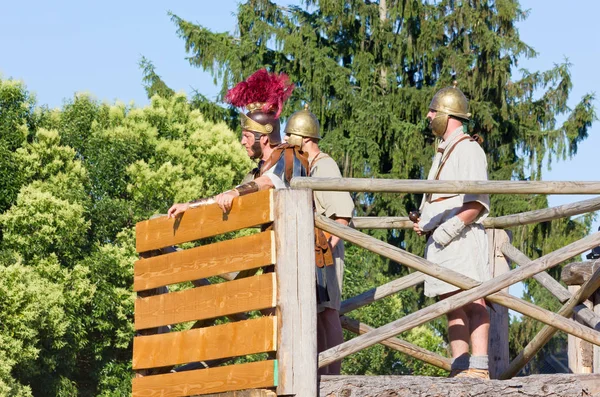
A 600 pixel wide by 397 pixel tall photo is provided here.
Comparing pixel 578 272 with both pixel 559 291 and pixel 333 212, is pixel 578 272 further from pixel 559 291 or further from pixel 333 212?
pixel 333 212

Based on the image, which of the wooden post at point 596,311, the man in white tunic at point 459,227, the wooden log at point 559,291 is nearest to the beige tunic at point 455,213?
the man in white tunic at point 459,227

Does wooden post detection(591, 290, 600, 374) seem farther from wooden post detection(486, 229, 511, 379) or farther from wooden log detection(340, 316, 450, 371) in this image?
wooden log detection(340, 316, 450, 371)

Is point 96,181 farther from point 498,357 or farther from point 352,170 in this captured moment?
point 498,357

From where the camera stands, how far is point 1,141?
89.7 feet

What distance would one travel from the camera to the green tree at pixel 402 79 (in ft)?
111

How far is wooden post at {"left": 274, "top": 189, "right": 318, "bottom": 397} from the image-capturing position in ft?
21.9

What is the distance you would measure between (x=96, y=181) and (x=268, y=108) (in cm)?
2147

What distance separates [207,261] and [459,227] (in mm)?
1531

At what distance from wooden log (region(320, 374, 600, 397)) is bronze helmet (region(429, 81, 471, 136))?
5.46 ft

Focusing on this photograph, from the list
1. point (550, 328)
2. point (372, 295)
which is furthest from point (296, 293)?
point (550, 328)

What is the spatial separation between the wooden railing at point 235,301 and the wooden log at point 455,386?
19 centimetres

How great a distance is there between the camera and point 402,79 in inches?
1405

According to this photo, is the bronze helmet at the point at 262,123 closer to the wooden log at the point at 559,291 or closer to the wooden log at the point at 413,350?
the wooden log at the point at 413,350

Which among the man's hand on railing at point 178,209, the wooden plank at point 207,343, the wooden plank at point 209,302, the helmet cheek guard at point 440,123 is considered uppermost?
the helmet cheek guard at point 440,123
